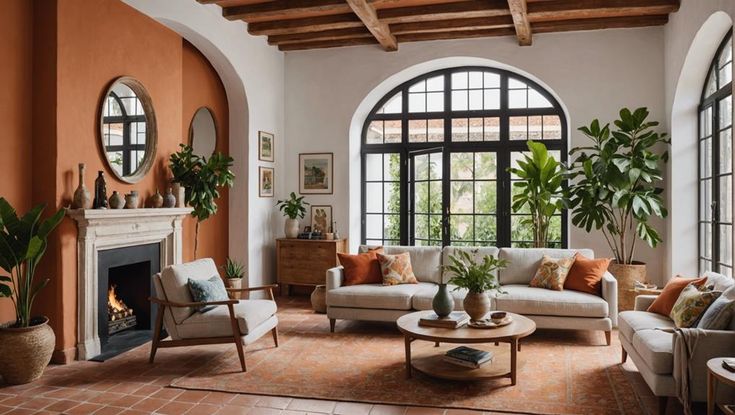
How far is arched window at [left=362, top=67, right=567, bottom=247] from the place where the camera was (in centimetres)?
788

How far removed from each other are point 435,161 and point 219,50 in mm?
3317

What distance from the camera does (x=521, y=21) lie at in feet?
21.4

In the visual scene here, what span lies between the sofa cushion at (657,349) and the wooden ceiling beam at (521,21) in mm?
3683

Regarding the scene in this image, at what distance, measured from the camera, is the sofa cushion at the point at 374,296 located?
18.6 ft

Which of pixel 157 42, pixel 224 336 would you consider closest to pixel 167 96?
pixel 157 42

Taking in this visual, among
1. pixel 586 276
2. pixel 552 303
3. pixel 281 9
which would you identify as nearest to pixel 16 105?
pixel 281 9

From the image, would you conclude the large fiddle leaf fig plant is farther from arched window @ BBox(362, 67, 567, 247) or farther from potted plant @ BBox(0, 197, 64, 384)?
arched window @ BBox(362, 67, 567, 247)

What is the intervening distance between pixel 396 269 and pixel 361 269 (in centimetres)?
38

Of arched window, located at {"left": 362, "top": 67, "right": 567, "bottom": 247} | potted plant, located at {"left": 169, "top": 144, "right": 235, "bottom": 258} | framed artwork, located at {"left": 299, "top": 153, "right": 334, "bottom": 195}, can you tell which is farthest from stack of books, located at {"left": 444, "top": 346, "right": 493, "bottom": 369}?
framed artwork, located at {"left": 299, "top": 153, "right": 334, "bottom": 195}

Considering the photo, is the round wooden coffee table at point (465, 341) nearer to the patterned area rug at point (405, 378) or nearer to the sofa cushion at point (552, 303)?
the patterned area rug at point (405, 378)

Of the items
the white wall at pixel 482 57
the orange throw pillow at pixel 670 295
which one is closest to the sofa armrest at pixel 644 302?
the orange throw pillow at pixel 670 295

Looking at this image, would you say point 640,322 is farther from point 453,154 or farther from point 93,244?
point 93,244

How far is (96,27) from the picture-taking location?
510cm

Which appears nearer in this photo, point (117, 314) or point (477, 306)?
point (477, 306)
